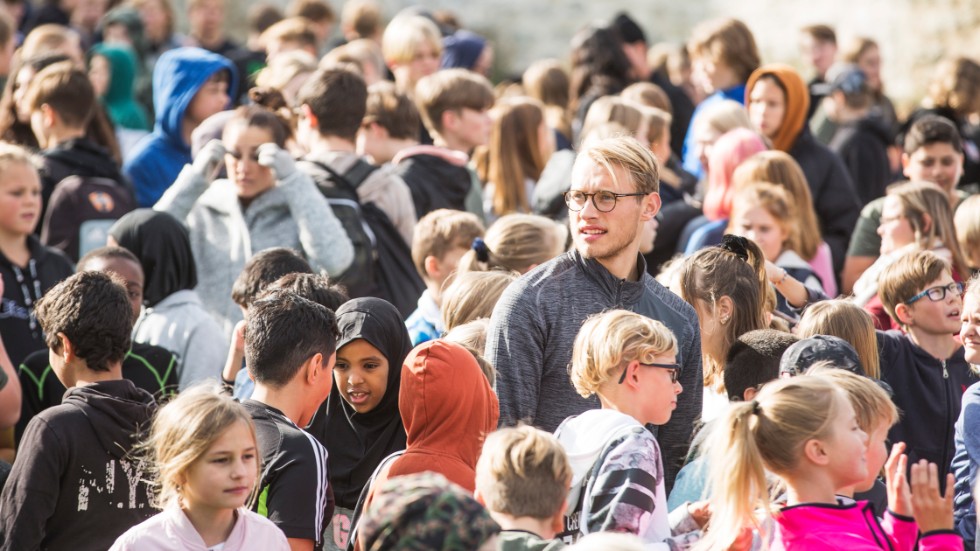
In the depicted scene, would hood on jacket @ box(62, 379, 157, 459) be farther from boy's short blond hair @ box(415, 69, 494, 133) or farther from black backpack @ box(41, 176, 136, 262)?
boy's short blond hair @ box(415, 69, 494, 133)

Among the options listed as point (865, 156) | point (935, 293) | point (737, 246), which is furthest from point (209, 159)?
point (865, 156)

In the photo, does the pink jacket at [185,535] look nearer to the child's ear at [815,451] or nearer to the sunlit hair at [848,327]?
the child's ear at [815,451]

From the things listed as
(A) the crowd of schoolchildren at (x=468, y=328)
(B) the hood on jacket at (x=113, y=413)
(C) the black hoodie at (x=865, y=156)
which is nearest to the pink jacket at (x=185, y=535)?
(A) the crowd of schoolchildren at (x=468, y=328)

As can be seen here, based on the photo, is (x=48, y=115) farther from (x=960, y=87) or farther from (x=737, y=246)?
(x=960, y=87)

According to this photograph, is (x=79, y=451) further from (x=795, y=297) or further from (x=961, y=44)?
(x=961, y=44)

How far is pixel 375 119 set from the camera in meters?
7.28

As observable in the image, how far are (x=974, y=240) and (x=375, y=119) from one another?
128 inches

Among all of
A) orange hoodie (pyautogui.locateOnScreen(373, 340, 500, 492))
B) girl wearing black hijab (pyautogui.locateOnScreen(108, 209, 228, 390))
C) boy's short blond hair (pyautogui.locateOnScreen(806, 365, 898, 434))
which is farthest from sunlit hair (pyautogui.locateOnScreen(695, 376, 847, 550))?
girl wearing black hijab (pyautogui.locateOnScreen(108, 209, 228, 390))

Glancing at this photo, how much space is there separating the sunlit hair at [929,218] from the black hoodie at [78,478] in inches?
155

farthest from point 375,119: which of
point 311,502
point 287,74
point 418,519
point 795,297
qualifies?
point 418,519

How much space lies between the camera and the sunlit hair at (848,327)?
4.65m

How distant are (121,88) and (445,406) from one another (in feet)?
23.3

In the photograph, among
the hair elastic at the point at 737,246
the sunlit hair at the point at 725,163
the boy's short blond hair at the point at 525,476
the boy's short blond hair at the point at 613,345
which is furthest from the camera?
the sunlit hair at the point at 725,163

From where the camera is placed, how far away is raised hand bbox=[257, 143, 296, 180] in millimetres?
5889
